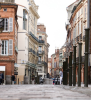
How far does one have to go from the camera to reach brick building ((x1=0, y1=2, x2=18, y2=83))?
43.4m

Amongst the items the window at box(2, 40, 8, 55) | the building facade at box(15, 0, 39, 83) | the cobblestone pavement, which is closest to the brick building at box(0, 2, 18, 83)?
the window at box(2, 40, 8, 55)

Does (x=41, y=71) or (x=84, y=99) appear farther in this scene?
(x=41, y=71)

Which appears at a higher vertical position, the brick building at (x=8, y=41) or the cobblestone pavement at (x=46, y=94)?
the brick building at (x=8, y=41)

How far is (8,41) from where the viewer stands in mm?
44188

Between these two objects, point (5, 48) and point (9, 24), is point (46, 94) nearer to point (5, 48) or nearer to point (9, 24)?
point (5, 48)

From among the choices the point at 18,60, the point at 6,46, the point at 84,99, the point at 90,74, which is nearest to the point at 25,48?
the point at 18,60

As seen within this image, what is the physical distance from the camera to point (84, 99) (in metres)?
5.16

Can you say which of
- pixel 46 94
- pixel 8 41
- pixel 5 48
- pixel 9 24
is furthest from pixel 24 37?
pixel 46 94

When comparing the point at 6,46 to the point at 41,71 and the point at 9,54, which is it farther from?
the point at 41,71

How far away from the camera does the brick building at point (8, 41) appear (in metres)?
43.4

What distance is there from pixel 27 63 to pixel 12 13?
19.0m

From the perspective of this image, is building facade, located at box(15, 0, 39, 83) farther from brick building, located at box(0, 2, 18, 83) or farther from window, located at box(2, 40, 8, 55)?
window, located at box(2, 40, 8, 55)

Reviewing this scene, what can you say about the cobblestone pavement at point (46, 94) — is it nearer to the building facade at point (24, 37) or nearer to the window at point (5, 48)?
the window at point (5, 48)

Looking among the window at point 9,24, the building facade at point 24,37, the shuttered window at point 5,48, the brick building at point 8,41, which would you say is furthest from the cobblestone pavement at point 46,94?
the building facade at point 24,37
